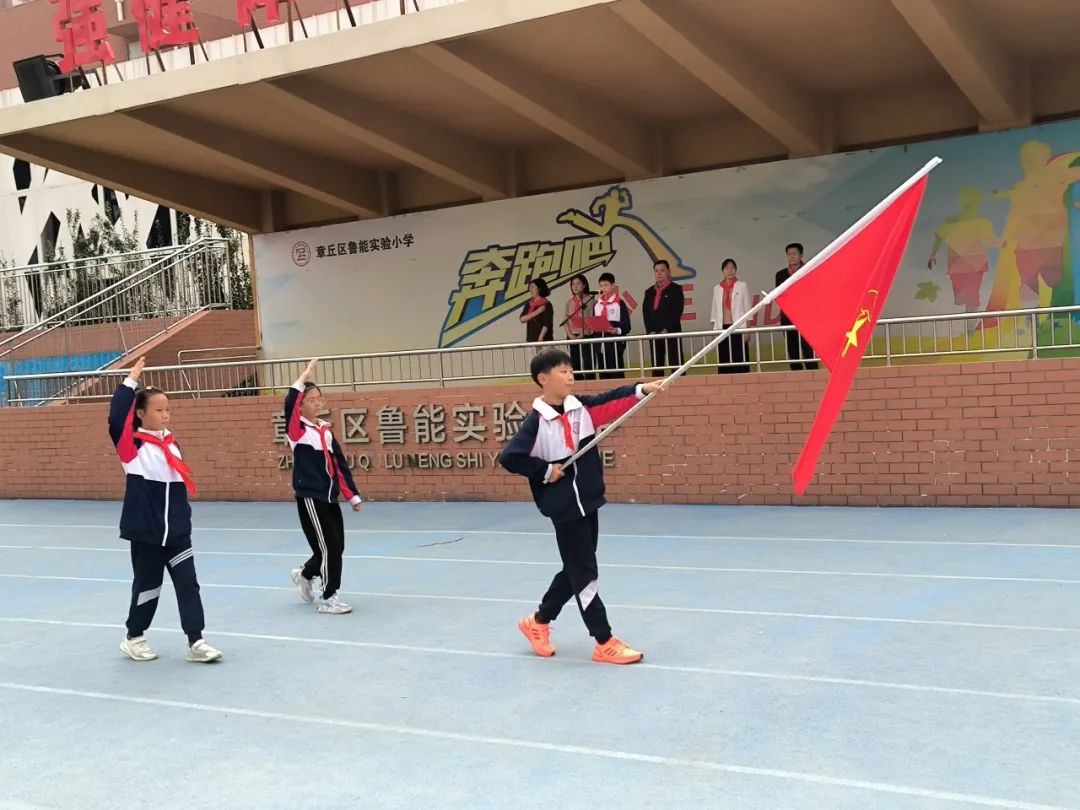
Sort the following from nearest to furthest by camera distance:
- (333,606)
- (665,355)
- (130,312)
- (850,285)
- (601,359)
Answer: (850,285), (333,606), (665,355), (601,359), (130,312)

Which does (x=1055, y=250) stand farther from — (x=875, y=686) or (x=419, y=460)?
(x=875, y=686)

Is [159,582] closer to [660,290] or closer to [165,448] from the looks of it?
[165,448]

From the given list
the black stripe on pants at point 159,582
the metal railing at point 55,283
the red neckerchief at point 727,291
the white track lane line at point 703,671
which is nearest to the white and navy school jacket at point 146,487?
the black stripe on pants at point 159,582

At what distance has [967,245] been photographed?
16.0 m

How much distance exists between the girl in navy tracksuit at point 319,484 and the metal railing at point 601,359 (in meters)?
5.17

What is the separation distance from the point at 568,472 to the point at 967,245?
10781mm

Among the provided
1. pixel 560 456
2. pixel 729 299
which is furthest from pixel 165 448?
pixel 729 299

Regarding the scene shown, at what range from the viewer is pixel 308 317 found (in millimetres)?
22125

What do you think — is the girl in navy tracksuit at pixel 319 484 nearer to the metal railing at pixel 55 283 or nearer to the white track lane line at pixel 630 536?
the white track lane line at pixel 630 536

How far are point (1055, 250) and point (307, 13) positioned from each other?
653 inches

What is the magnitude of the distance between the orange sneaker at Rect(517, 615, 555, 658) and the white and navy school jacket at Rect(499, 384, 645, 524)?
2.39 feet

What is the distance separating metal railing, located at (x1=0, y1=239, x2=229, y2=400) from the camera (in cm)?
2333

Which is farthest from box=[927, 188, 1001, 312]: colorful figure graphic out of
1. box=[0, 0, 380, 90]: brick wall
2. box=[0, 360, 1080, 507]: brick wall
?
box=[0, 0, 380, 90]: brick wall

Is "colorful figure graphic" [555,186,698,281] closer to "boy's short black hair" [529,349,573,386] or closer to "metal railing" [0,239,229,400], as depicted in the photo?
"metal railing" [0,239,229,400]
